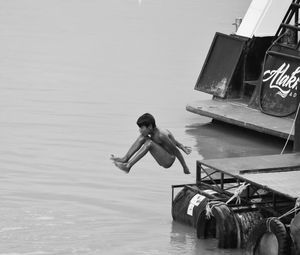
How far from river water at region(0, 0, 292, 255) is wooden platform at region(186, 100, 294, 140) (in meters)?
0.38

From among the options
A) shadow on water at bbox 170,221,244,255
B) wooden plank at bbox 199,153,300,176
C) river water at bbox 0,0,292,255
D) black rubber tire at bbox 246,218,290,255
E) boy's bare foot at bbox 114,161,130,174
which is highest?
wooden plank at bbox 199,153,300,176

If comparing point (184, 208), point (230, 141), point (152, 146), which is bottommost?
Answer: point (230, 141)

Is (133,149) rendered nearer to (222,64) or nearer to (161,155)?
(161,155)

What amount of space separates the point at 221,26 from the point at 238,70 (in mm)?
12659

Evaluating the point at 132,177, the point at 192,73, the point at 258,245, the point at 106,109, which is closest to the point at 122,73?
the point at 192,73

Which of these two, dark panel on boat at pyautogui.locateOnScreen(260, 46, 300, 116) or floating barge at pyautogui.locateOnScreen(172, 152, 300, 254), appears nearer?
floating barge at pyautogui.locateOnScreen(172, 152, 300, 254)

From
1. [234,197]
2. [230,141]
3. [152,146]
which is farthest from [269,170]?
[230,141]

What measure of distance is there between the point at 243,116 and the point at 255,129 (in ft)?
2.35

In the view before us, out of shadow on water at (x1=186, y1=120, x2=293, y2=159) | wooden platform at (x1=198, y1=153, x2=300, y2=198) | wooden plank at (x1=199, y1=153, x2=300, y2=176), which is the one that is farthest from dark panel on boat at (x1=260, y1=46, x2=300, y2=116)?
wooden plank at (x1=199, y1=153, x2=300, y2=176)

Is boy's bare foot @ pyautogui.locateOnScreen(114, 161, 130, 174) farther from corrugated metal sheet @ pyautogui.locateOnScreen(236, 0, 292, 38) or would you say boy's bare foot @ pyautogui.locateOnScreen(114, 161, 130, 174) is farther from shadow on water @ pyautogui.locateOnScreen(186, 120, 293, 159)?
corrugated metal sheet @ pyautogui.locateOnScreen(236, 0, 292, 38)

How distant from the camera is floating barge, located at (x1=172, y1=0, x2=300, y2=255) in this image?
15.6 m

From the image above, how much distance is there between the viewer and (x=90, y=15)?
38875mm

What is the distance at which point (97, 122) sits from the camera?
956 inches

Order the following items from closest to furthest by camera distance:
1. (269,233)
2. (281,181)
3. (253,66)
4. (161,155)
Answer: (269,233), (281,181), (161,155), (253,66)
